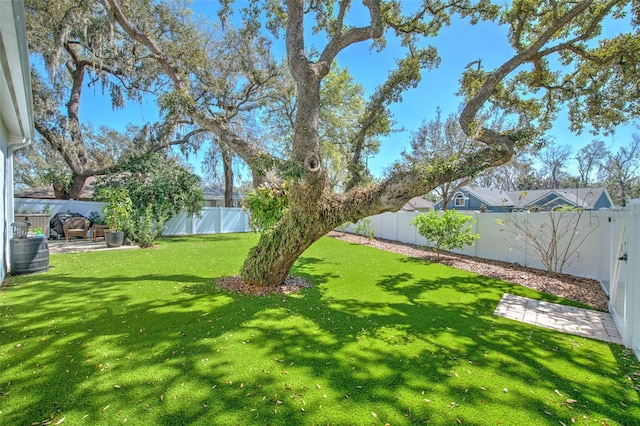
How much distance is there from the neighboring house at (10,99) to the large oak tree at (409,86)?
6.03 ft

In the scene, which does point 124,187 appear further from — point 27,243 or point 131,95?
point 27,243

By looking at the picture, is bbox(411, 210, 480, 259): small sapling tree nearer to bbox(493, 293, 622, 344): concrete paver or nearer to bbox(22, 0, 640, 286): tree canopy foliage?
bbox(22, 0, 640, 286): tree canopy foliage

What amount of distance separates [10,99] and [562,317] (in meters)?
9.23

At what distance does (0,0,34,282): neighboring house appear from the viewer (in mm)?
2770

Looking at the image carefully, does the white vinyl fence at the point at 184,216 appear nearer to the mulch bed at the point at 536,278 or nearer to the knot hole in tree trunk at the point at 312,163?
the mulch bed at the point at 536,278

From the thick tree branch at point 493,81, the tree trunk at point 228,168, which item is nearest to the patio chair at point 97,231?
the tree trunk at point 228,168

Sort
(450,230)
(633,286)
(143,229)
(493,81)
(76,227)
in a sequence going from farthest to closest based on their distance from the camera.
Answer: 1. (76,227)
2. (143,229)
3. (450,230)
4. (493,81)
5. (633,286)

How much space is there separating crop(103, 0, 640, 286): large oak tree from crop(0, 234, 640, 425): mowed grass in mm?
1615

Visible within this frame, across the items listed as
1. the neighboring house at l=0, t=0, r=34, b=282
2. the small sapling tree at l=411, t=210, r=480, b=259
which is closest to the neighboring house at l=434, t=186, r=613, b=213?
the small sapling tree at l=411, t=210, r=480, b=259

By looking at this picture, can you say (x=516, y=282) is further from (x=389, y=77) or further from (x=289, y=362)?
(x=289, y=362)

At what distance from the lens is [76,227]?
1120 cm

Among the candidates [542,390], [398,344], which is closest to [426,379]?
[398,344]

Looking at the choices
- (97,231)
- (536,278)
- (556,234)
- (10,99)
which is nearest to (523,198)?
(556,234)

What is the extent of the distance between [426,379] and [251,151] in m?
4.05
